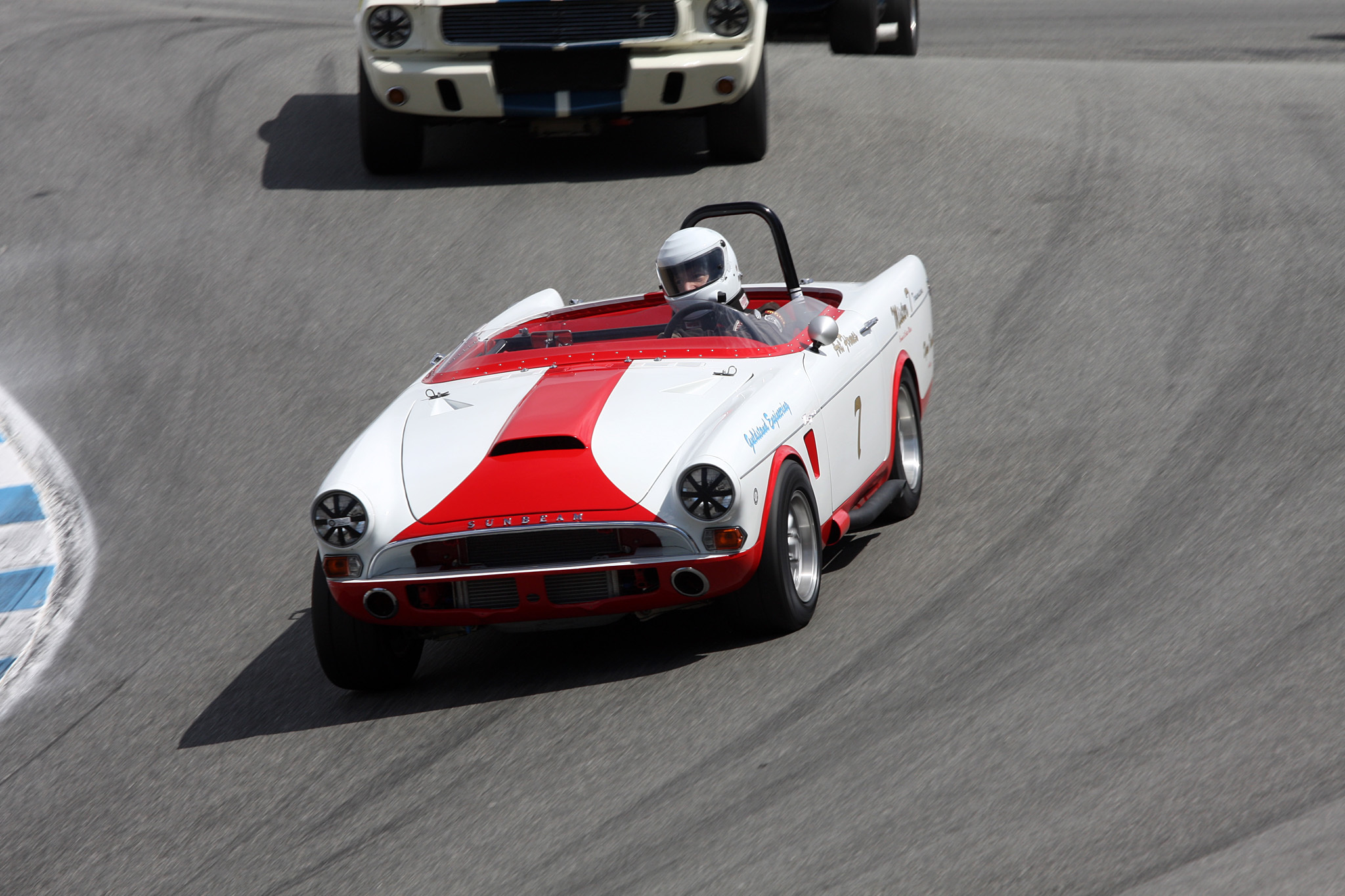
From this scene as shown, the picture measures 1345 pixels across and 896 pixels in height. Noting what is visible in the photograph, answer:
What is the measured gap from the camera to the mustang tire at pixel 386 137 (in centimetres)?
1108

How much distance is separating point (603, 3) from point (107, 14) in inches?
306

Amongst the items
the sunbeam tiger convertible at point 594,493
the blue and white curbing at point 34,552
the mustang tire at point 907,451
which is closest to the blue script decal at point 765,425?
the sunbeam tiger convertible at point 594,493

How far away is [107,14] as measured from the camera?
52.5 ft

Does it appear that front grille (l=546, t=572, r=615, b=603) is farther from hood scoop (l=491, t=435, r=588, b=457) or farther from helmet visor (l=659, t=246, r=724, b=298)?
helmet visor (l=659, t=246, r=724, b=298)

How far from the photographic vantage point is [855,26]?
1406 centimetres

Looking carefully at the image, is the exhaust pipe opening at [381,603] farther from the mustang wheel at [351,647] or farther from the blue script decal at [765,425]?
the blue script decal at [765,425]

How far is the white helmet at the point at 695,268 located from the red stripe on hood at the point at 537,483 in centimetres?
107

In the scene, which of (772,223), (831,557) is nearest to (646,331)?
(772,223)

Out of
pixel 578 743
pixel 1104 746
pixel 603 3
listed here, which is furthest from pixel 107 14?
pixel 1104 746

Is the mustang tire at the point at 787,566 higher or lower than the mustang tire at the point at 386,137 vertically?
higher

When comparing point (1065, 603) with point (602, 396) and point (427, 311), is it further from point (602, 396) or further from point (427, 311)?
point (427, 311)

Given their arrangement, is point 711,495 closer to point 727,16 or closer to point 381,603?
point 381,603

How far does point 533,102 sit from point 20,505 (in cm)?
443

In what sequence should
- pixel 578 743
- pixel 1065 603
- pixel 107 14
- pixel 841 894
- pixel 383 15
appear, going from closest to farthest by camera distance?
pixel 841 894, pixel 578 743, pixel 1065 603, pixel 383 15, pixel 107 14
